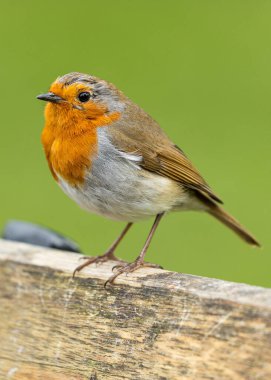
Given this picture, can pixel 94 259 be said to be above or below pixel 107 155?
below

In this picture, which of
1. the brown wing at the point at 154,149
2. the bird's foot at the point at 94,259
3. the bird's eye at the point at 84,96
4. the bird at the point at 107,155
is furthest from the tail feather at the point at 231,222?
the bird's eye at the point at 84,96

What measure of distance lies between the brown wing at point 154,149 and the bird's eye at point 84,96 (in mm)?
171

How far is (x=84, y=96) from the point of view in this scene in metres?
4.16

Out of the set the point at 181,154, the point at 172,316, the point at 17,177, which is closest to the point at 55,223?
the point at 17,177

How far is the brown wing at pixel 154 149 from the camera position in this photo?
4.20 metres

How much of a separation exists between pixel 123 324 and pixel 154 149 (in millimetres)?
1412

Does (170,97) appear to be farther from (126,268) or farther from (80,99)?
(126,268)

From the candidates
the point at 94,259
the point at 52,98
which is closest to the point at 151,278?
the point at 94,259

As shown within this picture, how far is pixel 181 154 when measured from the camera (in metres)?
4.50

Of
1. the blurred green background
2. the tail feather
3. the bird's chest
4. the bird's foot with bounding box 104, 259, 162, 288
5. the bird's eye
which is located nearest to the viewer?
the bird's foot with bounding box 104, 259, 162, 288

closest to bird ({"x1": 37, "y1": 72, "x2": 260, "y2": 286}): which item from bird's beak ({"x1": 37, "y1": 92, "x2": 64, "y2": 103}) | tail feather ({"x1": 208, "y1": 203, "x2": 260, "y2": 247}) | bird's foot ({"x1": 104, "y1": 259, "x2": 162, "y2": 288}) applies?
bird's beak ({"x1": 37, "y1": 92, "x2": 64, "y2": 103})

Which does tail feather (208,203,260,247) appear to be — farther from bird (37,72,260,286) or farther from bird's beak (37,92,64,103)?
bird's beak (37,92,64,103)

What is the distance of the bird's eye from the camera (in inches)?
163

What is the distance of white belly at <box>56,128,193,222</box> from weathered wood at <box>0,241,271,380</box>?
345 mm
